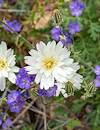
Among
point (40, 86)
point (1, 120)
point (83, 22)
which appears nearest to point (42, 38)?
point (83, 22)

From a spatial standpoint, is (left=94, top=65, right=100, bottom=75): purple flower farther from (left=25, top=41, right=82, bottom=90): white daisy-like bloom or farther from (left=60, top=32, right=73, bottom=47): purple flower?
(left=25, top=41, right=82, bottom=90): white daisy-like bloom

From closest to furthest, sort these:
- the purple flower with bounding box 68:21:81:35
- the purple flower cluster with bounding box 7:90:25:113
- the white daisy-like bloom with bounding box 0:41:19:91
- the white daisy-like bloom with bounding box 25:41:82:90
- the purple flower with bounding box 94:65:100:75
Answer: the white daisy-like bloom with bounding box 25:41:82:90
the white daisy-like bloom with bounding box 0:41:19:91
the purple flower cluster with bounding box 7:90:25:113
the purple flower with bounding box 94:65:100:75
the purple flower with bounding box 68:21:81:35

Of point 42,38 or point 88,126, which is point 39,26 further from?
point 88,126

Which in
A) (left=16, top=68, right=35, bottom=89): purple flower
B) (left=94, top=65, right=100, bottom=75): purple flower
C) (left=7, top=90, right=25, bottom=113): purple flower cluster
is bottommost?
(left=7, top=90, right=25, bottom=113): purple flower cluster

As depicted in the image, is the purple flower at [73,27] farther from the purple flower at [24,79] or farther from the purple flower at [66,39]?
the purple flower at [24,79]

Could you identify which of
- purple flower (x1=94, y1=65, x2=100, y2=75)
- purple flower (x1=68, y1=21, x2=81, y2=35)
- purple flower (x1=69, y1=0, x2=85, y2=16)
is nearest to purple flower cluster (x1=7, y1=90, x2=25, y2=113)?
purple flower (x1=94, y1=65, x2=100, y2=75)
